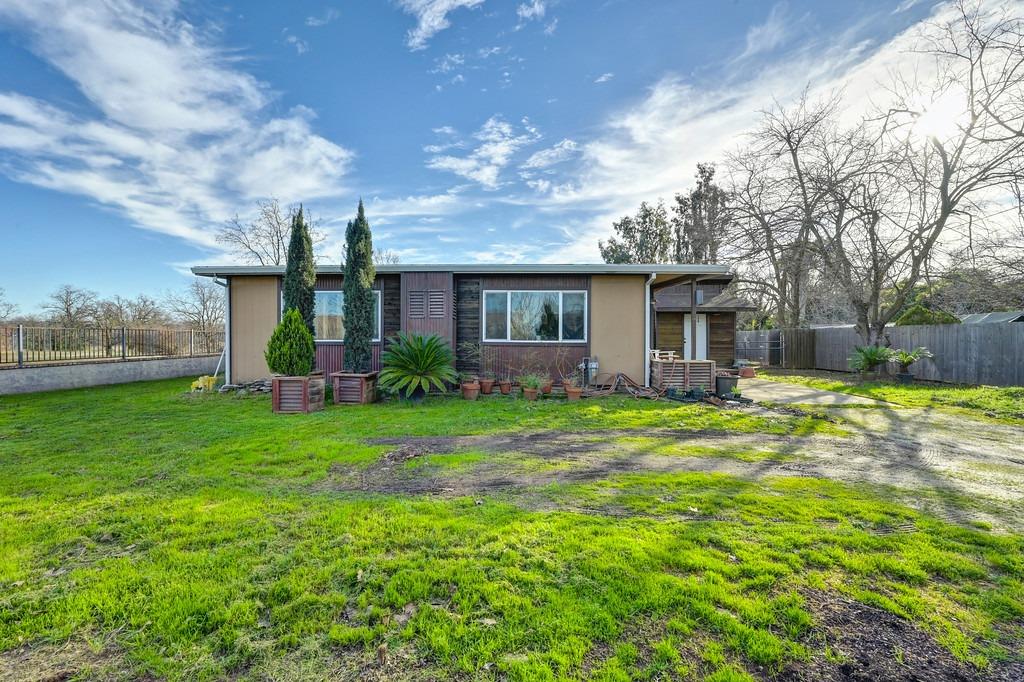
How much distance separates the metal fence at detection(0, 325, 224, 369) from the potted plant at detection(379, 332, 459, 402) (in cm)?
810

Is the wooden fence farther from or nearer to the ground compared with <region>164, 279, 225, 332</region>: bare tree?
nearer to the ground

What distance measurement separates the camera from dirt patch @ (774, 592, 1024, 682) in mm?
1579

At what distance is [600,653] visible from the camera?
165 centimetres

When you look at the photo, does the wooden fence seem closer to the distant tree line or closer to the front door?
the distant tree line

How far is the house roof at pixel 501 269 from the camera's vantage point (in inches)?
328

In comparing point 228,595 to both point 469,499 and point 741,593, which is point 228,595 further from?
point 741,593

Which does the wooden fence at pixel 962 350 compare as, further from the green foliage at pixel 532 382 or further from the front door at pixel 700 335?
the green foliage at pixel 532 382

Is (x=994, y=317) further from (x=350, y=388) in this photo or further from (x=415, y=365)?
(x=350, y=388)

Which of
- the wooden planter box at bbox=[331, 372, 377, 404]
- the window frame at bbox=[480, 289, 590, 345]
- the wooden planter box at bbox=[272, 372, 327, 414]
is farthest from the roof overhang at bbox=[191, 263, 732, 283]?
the wooden planter box at bbox=[272, 372, 327, 414]

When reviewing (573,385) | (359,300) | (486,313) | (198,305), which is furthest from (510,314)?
(198,305)

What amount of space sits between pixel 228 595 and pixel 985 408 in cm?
1144

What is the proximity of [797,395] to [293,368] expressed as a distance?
10.5m

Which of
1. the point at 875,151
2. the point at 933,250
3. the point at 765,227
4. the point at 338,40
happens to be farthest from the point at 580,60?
the point at 933,250

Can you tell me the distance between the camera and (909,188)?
36.6 ft
